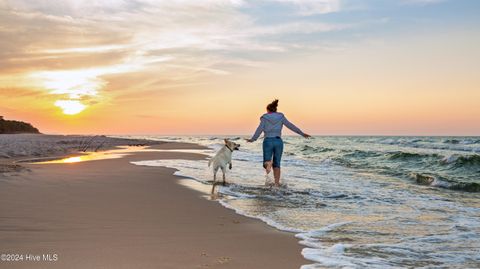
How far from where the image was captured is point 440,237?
5797 mm

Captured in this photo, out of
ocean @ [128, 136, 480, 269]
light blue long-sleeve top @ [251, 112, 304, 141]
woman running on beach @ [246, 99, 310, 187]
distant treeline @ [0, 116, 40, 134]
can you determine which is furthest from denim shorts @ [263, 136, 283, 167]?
distant treeline @ [0, 116, 40, 134]

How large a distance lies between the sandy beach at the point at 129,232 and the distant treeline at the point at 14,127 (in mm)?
63106

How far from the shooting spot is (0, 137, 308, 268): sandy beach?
166 inches

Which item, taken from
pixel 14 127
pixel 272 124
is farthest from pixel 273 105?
pixel 14 127

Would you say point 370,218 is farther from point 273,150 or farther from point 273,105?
point 273,105

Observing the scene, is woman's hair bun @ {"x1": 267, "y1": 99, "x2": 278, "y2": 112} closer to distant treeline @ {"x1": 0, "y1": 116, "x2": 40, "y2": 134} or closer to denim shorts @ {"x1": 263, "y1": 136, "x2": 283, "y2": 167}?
denim shorts @ {"x1": 263, "y1": 136, "x2": 283, "y2": 167}

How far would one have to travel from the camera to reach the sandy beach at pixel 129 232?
421 cm

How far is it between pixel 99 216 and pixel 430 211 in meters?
6.29

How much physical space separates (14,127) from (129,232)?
73.2m

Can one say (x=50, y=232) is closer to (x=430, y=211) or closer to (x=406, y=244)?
(x=406, y=244)

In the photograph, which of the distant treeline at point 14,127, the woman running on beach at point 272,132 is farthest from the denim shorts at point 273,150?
the distant treeline at point 14,127

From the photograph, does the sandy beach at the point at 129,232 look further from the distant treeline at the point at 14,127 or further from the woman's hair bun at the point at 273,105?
the distant treeline at the point at 14,127

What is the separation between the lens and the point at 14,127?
2689 inches

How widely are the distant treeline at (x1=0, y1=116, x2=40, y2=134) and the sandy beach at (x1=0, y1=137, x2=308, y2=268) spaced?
63.1m
